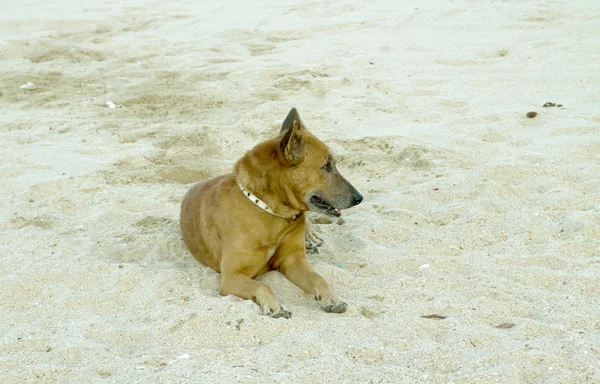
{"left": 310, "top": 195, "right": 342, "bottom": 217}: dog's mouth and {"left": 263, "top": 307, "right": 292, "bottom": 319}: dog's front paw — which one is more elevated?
{"left": 310, "top": 195, "right": 342, "bottom": 217}: dog's mouth

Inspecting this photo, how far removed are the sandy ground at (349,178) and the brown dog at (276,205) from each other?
201mm

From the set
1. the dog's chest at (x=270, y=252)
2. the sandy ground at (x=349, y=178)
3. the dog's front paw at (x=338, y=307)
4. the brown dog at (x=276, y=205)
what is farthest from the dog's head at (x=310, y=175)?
the dog's front paw at (x=338, y=307)

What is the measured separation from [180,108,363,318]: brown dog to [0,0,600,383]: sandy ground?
201 mm

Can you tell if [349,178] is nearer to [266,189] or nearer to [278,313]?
[266,189]

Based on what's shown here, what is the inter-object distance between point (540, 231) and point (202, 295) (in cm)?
251

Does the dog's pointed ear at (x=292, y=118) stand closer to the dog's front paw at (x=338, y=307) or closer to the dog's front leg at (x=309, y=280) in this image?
the dog's front leg at (x=309, y=280)

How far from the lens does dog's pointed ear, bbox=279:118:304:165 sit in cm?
486

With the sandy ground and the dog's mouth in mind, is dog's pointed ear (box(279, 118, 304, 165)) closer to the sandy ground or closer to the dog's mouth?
the dog's mouth

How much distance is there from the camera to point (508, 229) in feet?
18.2

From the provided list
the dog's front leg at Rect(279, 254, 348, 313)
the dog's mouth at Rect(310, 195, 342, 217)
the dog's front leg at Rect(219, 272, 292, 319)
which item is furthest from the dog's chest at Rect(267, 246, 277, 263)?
the dog's mouth at Rect(310, 195, 342, 217)

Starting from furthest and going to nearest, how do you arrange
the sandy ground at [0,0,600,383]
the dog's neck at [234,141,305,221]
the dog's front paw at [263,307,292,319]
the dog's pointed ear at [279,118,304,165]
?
the dog's neck at [234,141,305,221] < the dog's pointed ear at [279,118,304,165] < the dog's front paw at [263,307,292,319] < the sandy ground at [0,0,600,383]

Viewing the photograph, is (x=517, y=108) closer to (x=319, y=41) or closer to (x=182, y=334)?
(x=319, y=41)

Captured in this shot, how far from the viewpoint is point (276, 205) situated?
5000 millimetres

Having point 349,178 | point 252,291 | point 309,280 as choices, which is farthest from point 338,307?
point 349,178
